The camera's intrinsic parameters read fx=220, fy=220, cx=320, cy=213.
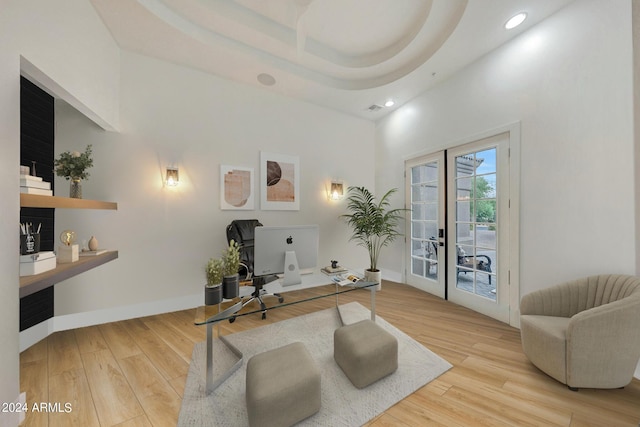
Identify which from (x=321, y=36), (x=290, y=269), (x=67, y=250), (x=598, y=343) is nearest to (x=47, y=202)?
(x=67, y=250)

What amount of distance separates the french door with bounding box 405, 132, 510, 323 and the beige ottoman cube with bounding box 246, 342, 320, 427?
2.68m

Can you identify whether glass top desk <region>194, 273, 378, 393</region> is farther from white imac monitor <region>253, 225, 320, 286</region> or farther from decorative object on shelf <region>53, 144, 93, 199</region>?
decorative object on shelf <region>53, 144, 93, 199</region>

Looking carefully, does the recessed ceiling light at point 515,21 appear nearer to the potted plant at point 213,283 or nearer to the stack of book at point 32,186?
the potted plant at point 213,283

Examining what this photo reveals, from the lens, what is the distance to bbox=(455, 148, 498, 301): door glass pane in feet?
9.52

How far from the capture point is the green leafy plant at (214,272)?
1.75 metres

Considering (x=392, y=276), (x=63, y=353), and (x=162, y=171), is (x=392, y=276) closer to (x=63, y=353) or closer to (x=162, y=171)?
(x=162, y=171)

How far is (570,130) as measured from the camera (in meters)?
2.22

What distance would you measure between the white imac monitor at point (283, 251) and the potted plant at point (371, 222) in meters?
1.82

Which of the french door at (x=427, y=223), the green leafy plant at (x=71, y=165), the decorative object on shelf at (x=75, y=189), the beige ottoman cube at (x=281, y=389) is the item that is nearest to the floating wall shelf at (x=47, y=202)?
the decorative object on shelf at (x=75, y=189)

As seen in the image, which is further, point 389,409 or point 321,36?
point 321,36

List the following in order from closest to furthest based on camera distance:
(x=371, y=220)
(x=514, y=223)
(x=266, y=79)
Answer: (x=514, y=223) → (x=266, y=79) → (x=371, y=220)

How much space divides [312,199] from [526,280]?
3.20 meters

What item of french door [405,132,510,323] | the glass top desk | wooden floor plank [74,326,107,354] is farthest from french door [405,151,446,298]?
wooden floor plank [74,326,107,354]

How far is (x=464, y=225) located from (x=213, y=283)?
3.34m
